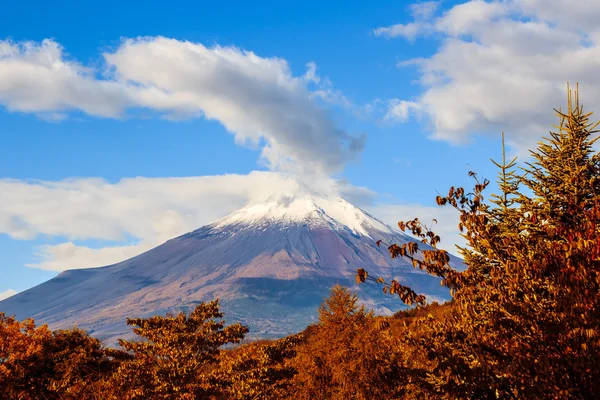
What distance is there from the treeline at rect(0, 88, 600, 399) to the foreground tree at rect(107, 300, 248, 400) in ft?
0.22

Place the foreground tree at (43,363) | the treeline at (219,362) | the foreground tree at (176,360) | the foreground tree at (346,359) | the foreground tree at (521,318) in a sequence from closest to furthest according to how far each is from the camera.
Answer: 1. the foreground tree at (521,318)
2. the foreground tree at (346,359)
3. the treeline at (219,362)
4. the foreground tree at (176,360)
5. the foreground tree at (43,363)

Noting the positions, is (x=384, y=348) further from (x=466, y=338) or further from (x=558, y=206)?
(x=466, y=338)

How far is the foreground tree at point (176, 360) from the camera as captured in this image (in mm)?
22631

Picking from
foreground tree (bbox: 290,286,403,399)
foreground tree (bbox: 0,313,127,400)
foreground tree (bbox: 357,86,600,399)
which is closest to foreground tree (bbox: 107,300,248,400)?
foreground tree (bbox: 0,313,127,400)

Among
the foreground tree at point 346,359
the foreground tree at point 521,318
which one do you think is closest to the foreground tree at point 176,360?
the foreground tree at point 346,359

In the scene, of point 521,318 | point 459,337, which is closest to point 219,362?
point 459,337

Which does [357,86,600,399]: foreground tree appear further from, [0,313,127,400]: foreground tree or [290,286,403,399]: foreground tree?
[0,313,127,400]: foreground tree

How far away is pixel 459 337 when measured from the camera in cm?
1043

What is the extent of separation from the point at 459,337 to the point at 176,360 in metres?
16.6

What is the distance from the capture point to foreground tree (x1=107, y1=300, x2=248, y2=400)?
22.6 m

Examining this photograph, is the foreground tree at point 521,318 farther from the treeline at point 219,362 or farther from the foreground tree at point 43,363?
the foreground tree at point 43,363

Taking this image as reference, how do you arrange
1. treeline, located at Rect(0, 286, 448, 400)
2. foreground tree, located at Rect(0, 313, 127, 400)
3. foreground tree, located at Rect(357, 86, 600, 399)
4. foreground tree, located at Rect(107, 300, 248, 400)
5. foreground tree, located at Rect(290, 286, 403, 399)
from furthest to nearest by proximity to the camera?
1. foreground tree, located at Rect(0, 313, 127, 400)
2. foreground tree, located at Rect(107, 300, 248, 400)
3. treeline, located at Rect(0, 286, 448, 400)
4. foreground tree, located at Rect(290, 286, 403, 399)
5. foreground tree, located at Rect(357, 86, 600, 399)

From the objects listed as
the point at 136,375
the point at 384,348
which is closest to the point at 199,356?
the point at 136,375

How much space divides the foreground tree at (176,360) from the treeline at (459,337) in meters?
0.07
